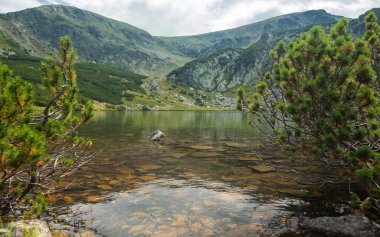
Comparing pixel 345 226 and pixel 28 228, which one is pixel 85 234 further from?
pixel 345 226

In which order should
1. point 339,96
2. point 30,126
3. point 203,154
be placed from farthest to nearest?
point 203,154 → point 30,126 → point 339,96

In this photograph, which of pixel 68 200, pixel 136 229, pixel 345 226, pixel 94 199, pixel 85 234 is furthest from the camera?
pixel 94 199

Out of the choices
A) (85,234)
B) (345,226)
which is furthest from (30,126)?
(345,226)

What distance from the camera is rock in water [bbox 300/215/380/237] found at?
895 centimetres

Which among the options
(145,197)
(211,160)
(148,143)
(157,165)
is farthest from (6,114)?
(148,143)

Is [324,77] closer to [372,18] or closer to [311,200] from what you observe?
[372,18]

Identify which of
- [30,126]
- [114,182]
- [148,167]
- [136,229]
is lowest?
[148,167]

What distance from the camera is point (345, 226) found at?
369 inches

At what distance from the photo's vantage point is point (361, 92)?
8320mm

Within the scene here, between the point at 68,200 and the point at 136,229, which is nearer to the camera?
the point at 136,229

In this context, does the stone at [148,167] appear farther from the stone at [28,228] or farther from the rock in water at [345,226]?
the rock in water at [345,226]

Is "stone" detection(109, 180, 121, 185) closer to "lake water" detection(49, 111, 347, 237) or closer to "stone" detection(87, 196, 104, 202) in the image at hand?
"lake water" detection(49, 111, 347, 237)

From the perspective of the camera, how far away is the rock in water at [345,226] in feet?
29.3

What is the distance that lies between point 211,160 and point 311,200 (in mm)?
11615
